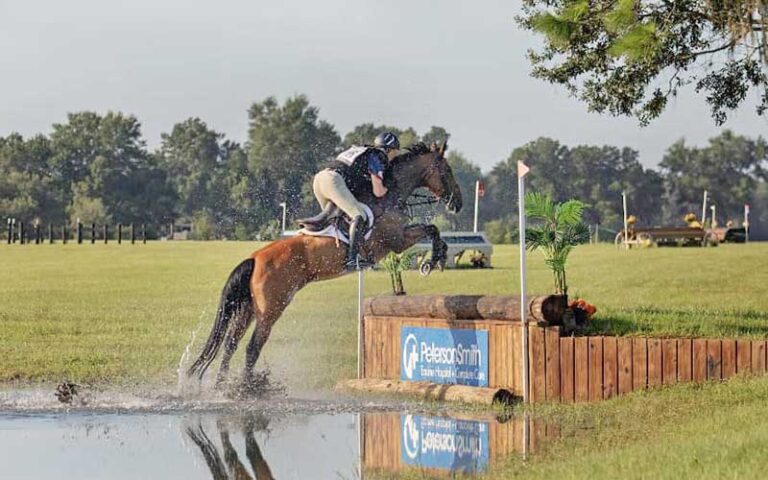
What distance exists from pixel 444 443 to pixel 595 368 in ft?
10.7

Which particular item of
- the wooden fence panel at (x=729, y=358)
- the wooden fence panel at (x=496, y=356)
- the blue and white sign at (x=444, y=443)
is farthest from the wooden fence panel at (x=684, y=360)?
the blue and white sign at (x=444, y=443)

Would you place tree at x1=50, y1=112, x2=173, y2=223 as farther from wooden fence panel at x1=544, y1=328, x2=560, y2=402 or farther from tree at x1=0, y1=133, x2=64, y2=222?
wooden fence panel at x1=544, y1=328, x2=560, y2=402

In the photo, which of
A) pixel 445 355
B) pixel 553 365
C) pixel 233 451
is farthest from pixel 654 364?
pixel 233 451

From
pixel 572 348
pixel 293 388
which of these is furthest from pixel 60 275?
pixel 572 348

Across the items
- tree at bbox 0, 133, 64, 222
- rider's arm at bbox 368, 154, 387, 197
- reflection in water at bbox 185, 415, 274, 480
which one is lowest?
reflection in water at bbox 185, 415, 274, 480

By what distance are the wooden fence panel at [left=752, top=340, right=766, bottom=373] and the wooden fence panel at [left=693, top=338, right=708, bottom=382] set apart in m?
0.52

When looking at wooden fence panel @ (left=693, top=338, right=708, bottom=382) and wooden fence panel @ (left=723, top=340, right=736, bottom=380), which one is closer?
wooden fence panel @ (left=723, top=340, right=736, bottom=380)

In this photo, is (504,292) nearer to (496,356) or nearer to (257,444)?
(496,356)

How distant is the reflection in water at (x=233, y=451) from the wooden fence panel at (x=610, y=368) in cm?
390

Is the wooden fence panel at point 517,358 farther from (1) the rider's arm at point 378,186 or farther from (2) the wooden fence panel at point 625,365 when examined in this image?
(1) the rider's arm at point 378,186

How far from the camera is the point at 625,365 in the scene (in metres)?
15.5

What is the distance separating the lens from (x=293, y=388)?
18.4 metres

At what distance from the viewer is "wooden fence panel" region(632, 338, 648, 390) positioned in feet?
50.4

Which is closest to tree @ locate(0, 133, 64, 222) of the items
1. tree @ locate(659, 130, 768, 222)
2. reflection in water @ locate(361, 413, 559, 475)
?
tree @ locate(659, 130, 768, 222)
